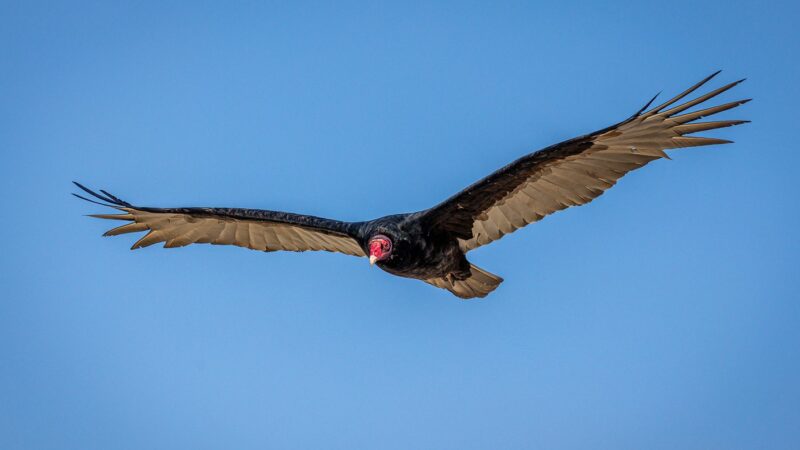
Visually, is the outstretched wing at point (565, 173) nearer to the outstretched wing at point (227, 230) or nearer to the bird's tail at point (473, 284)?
the bird's tail at point (473, 284)

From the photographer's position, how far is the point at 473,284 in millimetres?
8977

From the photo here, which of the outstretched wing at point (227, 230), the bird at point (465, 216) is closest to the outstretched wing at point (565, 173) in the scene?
the bird at point (465, 216)

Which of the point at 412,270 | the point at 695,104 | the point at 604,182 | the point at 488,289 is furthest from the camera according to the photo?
the point at 488,289

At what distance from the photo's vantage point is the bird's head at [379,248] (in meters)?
7.80

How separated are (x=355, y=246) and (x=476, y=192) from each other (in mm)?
2066

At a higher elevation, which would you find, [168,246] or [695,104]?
[695,104]

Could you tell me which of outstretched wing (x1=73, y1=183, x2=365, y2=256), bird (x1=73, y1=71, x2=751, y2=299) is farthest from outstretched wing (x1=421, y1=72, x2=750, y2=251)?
outstretched wing (x1=73, y1=183, x2=365, y2=256)

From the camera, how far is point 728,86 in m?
6.40

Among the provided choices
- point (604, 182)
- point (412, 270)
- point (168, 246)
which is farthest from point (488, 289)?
point (168, 246)

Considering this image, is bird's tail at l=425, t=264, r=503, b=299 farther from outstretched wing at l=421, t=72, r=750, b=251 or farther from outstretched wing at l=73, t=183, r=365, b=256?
outstretched wing at l=73, t=183, r=365, b=256

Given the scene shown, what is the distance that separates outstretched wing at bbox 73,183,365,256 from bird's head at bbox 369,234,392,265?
123cm

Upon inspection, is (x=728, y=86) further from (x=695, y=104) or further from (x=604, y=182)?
(x=604, y=182)

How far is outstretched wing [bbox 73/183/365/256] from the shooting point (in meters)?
9.16

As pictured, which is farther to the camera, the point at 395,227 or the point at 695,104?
the point at 395,227
